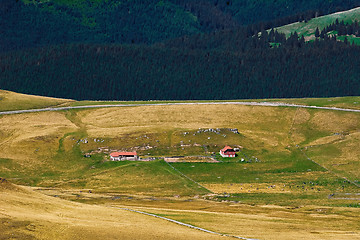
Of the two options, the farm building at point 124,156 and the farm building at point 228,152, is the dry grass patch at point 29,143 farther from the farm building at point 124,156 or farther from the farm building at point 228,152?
the farm building at point 228,152

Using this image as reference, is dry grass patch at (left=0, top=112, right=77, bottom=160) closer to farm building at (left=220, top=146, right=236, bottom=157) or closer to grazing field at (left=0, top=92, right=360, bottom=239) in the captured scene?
grazing field at (left=0, top=92, right=360, bottom=239)

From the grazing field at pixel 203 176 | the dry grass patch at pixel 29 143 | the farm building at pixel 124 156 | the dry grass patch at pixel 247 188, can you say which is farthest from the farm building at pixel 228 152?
the dry grass patch at pixel 29 143

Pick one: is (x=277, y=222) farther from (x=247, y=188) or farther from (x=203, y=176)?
(x=203, y=176)

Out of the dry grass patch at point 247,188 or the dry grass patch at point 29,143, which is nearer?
the dry grass patch at point 247,188

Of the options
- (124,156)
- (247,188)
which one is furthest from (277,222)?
(124,156)

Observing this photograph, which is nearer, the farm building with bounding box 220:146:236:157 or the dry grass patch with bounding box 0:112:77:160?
the farm building with bounding box 220:146:236:157

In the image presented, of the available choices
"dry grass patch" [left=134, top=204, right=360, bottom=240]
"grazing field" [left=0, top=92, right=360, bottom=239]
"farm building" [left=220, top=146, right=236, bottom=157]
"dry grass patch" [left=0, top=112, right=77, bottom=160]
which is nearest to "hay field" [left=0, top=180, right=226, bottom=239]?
"grazing field" [left=0, top=92, right=360, bottom=239]

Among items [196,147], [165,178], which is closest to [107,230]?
[165,178]

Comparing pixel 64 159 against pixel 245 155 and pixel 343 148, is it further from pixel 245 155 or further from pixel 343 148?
pixel 343 148
